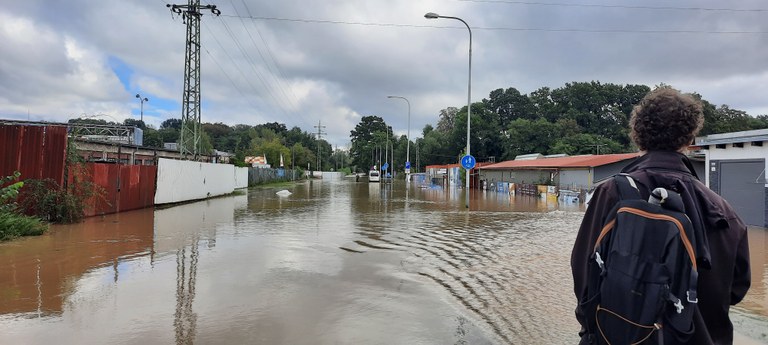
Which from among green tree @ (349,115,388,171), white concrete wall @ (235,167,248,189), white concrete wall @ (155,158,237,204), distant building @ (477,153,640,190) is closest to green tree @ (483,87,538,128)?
green tree @ (349,115,388,171)

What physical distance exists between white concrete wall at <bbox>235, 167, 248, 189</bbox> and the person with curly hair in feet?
109

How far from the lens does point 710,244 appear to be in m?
1.91

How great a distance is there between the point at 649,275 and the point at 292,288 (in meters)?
5.14

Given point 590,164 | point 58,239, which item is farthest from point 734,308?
point 590,164

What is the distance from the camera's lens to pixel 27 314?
16.2 ft

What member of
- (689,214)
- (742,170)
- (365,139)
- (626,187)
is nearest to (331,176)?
(365,139)

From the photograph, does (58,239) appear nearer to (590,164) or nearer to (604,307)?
(604,307)

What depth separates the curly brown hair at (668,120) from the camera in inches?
84.3

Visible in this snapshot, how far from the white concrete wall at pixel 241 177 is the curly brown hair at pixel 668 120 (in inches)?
1306

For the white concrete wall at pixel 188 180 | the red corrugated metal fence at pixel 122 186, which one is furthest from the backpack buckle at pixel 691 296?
the white concrete wall at pixel 188 180

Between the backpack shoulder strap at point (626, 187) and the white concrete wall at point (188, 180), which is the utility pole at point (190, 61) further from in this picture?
the backpack shoulder strap at point (626, 187)

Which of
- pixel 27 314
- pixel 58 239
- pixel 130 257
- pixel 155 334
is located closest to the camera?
pixel 155 334

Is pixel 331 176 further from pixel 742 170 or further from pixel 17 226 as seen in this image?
pixel 17 226

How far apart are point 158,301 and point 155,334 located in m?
1.22
